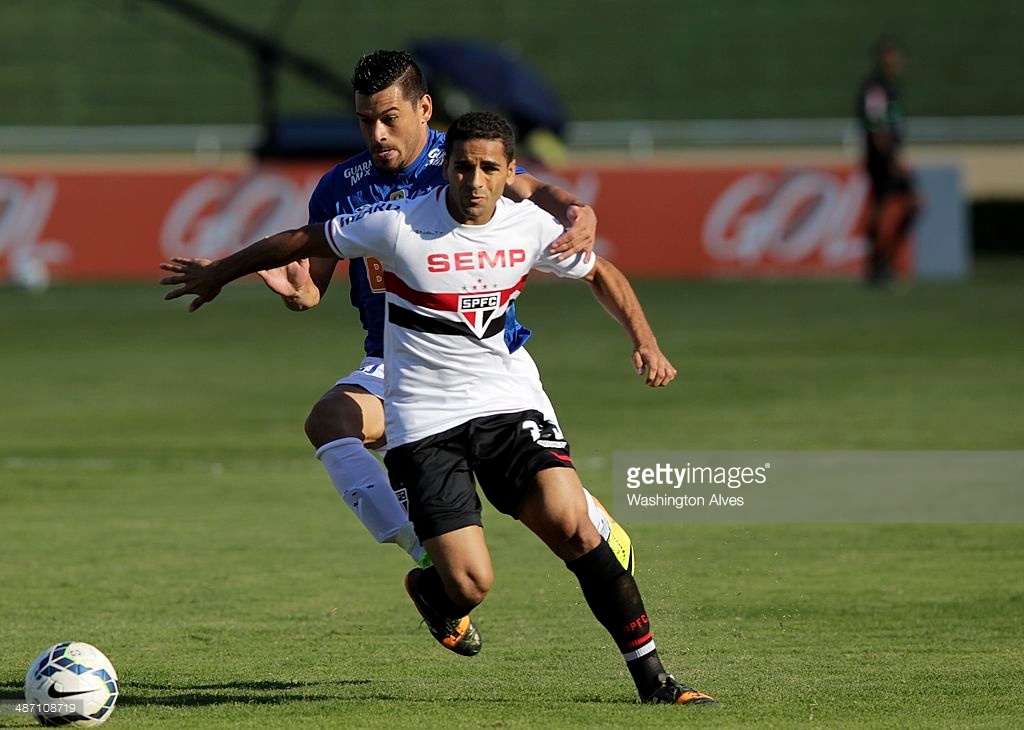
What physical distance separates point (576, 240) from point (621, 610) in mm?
1250

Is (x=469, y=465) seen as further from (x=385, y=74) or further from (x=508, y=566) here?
(x=508, y=566)

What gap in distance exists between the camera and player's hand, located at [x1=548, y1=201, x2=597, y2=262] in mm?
6309

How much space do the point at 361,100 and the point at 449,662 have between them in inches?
84.0

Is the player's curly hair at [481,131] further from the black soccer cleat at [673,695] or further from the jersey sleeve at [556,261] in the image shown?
the black soccer cleat at [673,695]

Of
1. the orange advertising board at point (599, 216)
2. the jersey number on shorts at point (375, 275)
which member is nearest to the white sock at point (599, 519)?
the jersey number on shorts at point (375, 275)

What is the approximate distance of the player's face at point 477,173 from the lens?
609 cm

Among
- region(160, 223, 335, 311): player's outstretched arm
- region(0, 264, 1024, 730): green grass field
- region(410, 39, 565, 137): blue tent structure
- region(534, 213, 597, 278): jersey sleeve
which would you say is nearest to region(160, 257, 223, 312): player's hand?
region(160, 223, 335, 311): player's outstretched arm

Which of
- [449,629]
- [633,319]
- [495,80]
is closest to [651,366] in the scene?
[633,319]

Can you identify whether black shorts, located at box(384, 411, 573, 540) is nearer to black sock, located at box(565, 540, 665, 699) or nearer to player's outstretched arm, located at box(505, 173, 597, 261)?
black sock, located at box(565, 540, 665, 699)

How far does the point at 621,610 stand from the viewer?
6.24 m

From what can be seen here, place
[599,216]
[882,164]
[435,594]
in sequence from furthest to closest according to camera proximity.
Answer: [599,216], [882,164], [435,594]

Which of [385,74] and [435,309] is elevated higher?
[385,74]

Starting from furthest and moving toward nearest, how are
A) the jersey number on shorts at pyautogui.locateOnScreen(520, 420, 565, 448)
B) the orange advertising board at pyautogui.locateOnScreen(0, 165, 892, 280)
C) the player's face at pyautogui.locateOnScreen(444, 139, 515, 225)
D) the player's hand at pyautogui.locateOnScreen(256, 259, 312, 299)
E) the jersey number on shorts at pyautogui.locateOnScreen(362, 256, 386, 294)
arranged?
the orange advertising board at pyautogui.locateOnScreen(0, 165, 892, 280), the jersey number on shorts at pyautogui.locateOnScreen(362, 256, 386, 294), the player's hand at pyautogui.locateOnScreen(256, 259, 312, 299), the jersey number on shorts at pyautogui.locateOnScreen(520, 420, 565, 448), the player's face at pyautogui.locateOnScreen(444, 139, 515, 225)

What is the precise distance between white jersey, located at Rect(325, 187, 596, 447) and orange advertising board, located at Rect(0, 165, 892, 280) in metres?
18.0
